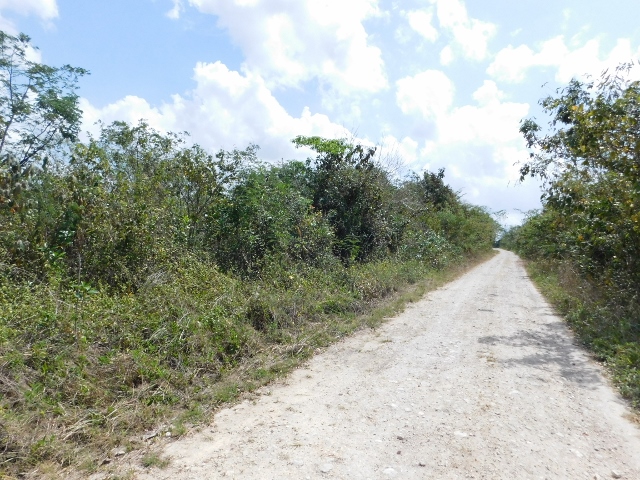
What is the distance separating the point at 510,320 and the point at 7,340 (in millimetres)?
8987

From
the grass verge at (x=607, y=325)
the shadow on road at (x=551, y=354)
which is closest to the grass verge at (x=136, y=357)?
the shadow on road at (x=551, y=354)

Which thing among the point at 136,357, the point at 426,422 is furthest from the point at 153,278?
the point at 426,422

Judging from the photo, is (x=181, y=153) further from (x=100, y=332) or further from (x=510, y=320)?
(x=510, y=320)

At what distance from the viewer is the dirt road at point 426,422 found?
3668 millimetres

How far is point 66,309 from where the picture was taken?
5.56 metres

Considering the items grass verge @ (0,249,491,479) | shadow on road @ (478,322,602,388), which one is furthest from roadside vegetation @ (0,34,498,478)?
shadow on road @ (478,322,602,388)

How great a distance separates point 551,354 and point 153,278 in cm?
658

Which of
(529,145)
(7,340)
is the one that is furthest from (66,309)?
(529,145)

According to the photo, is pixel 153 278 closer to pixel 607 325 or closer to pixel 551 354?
pixel 551 354

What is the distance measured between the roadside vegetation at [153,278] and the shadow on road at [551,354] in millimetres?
2581

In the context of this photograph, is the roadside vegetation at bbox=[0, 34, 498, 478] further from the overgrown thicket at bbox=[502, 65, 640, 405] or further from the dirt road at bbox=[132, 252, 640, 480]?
the overgrown thicket at bbox=[502, 65, 640, 405]

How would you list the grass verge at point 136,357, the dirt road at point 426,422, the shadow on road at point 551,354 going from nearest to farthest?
the dirt road at point 426,422 → the grass verge at point 136,357 → the shadow on road at point 551,354

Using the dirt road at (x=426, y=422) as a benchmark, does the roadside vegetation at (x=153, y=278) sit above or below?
above

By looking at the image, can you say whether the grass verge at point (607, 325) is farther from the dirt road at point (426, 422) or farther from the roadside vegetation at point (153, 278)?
the roadside vegetation at point (153, 278)
